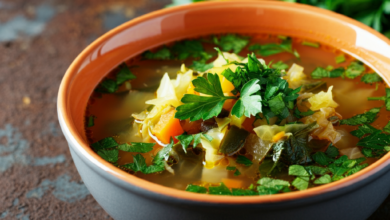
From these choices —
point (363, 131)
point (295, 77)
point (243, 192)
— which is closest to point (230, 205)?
point (243, 192)

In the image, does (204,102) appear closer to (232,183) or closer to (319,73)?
(232,183)

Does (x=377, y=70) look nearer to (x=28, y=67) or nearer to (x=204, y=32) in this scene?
(x=204, y=32)

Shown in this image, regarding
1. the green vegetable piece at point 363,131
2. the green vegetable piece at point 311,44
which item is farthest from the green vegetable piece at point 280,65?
the green vegetable piece at point 363,131

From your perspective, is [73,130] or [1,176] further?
[1,176]

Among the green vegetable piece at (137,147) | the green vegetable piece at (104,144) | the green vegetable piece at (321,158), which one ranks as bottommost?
the green vegetable piece at (104,144)

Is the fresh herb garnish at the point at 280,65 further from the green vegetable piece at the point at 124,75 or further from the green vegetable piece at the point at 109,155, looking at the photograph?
the green vegetable piece at the point at 109,155

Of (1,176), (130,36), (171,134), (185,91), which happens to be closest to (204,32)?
(130,36)

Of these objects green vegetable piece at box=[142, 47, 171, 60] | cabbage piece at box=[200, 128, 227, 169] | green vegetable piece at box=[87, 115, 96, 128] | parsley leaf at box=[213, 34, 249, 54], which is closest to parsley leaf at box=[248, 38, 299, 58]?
parsley leaf at box=[213, 34, 249, 54]

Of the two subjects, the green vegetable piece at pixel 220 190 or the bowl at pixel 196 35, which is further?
the green vegetable piece at pixel 220 190
